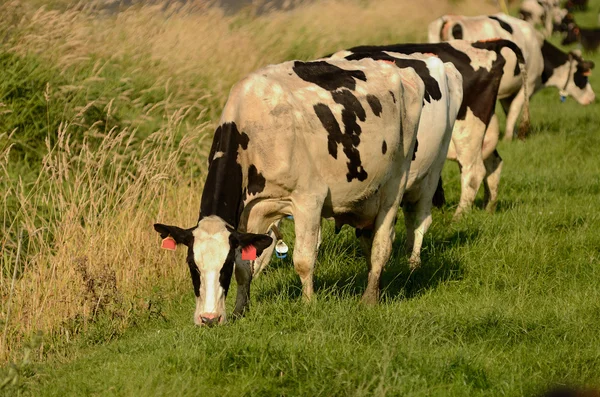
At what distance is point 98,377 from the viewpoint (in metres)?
6.30

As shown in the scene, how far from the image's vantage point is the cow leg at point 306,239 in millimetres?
7789

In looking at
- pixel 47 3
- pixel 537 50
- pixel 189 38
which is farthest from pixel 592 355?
pixel 537 50

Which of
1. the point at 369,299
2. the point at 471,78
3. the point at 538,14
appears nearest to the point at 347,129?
the point at 369,299

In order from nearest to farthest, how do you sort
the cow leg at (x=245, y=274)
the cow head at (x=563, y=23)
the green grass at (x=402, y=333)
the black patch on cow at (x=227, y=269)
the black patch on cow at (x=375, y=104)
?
the green grass at (x=402, y=333)
the black patch on cow at (x=227, y=269)
the cow leg at (x=245, y=274)
the black patch on cow at (x=375, y=104)
the cow head at (x=563, y=23)

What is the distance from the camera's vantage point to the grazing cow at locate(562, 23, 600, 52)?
3503cm

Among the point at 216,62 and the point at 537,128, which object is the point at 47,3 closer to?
the point at 216,62

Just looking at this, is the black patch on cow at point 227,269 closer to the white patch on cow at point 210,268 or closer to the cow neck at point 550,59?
the white patch on cow at point 210,268

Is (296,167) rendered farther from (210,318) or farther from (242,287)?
(210,318)

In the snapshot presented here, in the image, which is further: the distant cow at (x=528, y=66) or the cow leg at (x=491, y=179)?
the distant cow at (x=528, y=66)

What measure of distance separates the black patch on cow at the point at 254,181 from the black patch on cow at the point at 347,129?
670 mm

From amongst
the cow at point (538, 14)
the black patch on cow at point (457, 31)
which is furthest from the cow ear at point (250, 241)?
the cow at point (538, 14)

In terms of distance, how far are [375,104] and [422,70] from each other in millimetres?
2000

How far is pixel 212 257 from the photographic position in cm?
700

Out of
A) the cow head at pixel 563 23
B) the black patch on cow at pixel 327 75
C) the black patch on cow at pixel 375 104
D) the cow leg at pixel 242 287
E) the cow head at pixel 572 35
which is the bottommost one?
the cow head at pixel 563 23
